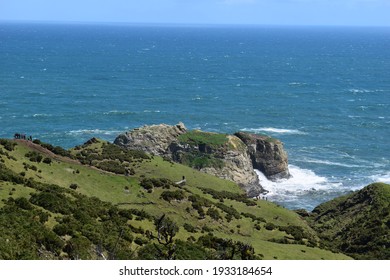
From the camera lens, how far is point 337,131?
149250 mm

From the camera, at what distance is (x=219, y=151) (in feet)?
347

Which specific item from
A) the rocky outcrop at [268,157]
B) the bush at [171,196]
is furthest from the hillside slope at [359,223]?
the rocky outcrop at [268,157]

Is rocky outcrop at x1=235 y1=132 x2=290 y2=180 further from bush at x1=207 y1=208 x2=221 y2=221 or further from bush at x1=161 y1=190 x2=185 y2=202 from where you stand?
bush at x1=207 y1=208 x2=221 y2=221

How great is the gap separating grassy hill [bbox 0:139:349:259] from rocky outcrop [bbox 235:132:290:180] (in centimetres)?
2383

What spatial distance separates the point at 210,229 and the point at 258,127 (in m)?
99.2

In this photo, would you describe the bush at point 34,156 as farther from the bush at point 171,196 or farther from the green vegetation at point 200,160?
the green vegetation at point 200,160

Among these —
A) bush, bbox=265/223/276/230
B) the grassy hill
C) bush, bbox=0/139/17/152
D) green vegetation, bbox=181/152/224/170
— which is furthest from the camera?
green vegetation, bbox=181/152/224/170

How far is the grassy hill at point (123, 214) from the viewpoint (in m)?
35.2

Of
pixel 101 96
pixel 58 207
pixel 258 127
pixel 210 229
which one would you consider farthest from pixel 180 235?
pixel 101 96

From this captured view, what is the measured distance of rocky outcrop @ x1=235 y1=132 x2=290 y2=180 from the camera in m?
111

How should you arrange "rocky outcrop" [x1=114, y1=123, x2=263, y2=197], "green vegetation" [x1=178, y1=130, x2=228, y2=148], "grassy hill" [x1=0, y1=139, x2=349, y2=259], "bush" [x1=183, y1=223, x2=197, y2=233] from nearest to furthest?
"grassy hill" [x1=0, y1=139, x2=349, y2=259] < "bush" [x1=183, y1=223, x2=197, y2=233] < "rocky outcrop" [x1=114, y1=123, x2=263, y2=197] < "green vegetation" [x1=178, y1=130, x2=228, y2=148]

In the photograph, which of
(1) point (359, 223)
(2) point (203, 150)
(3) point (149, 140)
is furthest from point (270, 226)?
(3) point (149, 140)

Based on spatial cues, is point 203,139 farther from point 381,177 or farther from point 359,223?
point 359,223

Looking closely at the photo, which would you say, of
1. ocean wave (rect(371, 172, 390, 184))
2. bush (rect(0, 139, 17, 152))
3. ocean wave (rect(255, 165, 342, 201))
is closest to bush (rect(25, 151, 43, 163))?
bush (rect(0, 139, 17, 152))
